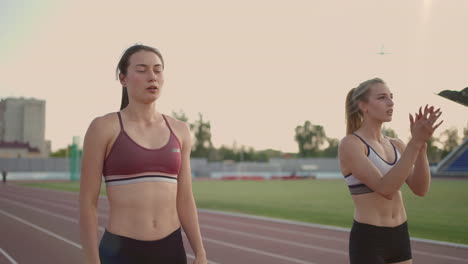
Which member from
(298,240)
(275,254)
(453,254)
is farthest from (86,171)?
(298,240)

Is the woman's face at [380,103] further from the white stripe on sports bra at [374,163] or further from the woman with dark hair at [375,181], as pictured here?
the white stripe on sports bra at [374,163]

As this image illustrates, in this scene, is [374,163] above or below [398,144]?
below

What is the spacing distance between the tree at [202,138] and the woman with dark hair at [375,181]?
328ft

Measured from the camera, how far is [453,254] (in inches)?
370

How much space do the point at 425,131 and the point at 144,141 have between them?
4.47 ft

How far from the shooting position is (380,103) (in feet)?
9.84

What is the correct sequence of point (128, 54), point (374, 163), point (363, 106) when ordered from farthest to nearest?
point (363, 106)
point (374, 163)
point (128, 54)

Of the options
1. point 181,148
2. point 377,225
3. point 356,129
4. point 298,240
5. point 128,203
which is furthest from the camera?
point 298,240

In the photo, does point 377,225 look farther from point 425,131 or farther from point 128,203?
point 128,203

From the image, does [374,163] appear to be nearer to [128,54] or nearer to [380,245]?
[380,245]

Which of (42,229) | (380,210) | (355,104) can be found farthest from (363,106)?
(42,229)

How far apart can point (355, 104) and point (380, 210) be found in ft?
Result: 2.12

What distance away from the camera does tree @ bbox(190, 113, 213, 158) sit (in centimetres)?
10330

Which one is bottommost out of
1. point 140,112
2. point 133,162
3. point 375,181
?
point 375,181
